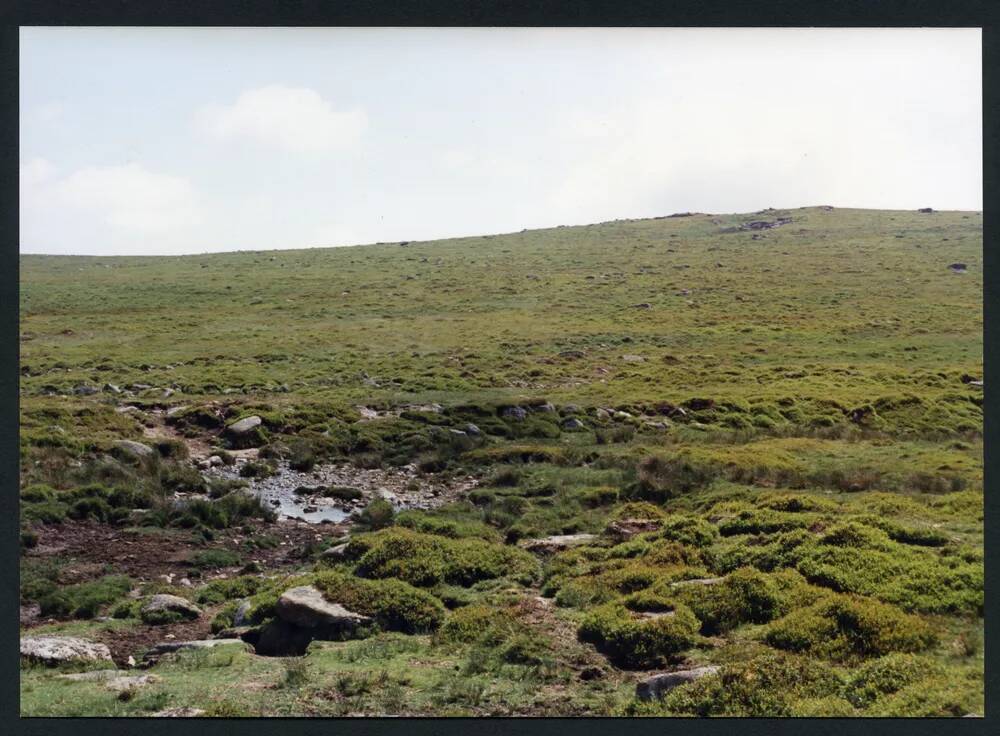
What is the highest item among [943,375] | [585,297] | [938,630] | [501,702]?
[585,297]

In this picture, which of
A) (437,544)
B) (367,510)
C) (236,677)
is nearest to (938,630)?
(437,544)

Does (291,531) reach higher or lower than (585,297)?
lower

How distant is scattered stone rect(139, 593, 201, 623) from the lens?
13789 mm

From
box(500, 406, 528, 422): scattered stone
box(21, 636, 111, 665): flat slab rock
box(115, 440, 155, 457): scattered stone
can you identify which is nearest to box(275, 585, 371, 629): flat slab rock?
box(21, 636, 111, 665): flat slab rock

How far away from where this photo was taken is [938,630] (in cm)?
1086

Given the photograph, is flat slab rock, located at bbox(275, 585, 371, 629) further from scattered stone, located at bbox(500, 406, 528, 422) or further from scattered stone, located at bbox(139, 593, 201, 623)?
scattered stone, located at bbox(500, 406, 528, 422)

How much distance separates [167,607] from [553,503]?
29.3 feet

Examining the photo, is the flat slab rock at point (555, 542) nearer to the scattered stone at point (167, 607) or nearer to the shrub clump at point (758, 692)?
the shrub clump at point (758, 692)

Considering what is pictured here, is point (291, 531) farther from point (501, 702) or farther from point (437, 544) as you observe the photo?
point (501, 702)

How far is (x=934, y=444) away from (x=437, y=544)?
15.0 m

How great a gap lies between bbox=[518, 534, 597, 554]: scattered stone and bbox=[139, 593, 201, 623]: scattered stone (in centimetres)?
675

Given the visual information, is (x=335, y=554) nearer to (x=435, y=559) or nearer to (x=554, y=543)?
(x=435, y=559)

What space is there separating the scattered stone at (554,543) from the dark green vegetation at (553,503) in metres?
0.37

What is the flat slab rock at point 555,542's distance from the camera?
15969 millimetres
